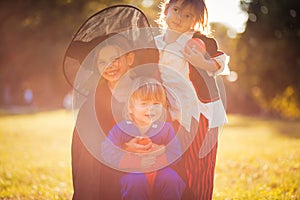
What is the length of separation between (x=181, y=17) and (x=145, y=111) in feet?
2.87

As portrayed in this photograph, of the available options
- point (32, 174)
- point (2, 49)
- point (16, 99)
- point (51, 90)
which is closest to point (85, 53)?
point (32, 174)

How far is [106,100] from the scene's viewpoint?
4.09m

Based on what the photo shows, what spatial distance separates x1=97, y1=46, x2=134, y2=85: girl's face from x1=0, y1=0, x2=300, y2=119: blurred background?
1.01 meters

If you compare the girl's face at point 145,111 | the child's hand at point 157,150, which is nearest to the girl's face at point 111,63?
the girl's face at point 145,111

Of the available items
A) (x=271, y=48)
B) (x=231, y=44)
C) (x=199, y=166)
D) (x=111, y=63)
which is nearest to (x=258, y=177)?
(x=199, y=166)

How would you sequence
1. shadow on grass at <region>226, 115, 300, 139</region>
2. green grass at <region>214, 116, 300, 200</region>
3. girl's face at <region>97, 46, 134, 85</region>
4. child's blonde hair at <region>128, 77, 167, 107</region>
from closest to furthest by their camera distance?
child's blonde hair at <region>128, 77, 167, 107</region> < girl's face at <region>97, 46, 134, 85</region> < green grass at <region>214, 116, 300, 200</region> < shadow on grass at <region>226, 115, 300, 139</region>

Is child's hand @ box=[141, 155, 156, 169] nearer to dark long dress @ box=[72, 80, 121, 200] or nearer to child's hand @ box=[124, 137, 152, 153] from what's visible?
child's hand @ box=[124, 137, 152, 153]

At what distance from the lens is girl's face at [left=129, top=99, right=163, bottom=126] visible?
13.0 feet

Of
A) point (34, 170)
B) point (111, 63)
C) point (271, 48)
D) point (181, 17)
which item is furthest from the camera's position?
point (271, 48)

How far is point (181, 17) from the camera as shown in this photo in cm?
418

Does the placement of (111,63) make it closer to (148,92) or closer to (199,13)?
(148,92)

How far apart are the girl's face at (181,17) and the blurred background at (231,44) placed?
0.43m

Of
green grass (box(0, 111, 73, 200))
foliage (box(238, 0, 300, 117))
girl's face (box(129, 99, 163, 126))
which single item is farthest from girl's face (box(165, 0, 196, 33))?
foliage (box(238, 0, 300, 117))

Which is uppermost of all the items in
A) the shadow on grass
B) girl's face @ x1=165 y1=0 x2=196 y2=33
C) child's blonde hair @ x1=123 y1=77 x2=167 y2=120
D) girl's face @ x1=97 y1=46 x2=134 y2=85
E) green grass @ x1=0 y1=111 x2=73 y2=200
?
girl's face @ x1=165 y1=0 x2=196 y2=33
